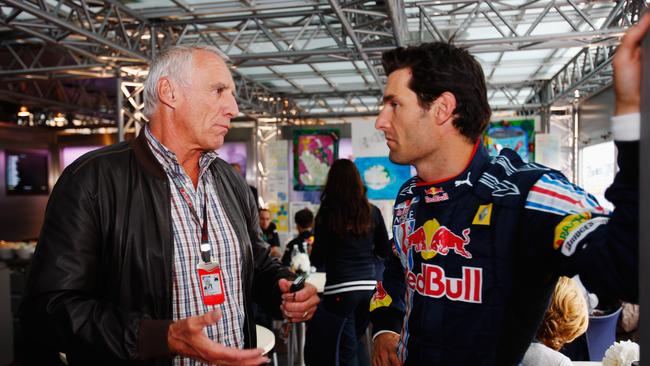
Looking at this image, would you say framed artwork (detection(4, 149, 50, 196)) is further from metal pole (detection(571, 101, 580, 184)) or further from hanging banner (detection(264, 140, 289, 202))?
metal pole (detection(571, 101, 580, 184))

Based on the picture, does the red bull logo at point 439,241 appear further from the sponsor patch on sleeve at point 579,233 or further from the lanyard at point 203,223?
the lanyard at point 203,223

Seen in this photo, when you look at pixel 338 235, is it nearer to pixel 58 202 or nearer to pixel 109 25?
pixel 58 202

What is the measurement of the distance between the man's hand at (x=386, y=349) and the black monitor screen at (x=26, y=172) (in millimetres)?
12703

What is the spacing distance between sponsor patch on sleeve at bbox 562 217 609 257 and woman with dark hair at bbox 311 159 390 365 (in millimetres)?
2860

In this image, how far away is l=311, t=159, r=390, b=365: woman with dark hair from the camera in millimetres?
3883

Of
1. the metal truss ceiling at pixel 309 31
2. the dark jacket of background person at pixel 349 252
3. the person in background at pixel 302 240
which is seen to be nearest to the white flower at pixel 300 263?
the person in background at pixel 302 240

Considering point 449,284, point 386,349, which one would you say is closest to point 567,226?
point 449,284

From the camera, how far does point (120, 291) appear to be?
1416 millimetres

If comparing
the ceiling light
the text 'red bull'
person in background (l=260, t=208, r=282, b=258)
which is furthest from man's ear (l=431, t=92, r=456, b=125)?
the ceiling light

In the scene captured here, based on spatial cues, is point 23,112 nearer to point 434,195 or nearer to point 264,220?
point 264,220

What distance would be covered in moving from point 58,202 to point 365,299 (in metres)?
2.93

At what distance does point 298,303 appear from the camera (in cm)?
163

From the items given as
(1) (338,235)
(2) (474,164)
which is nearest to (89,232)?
(2) (474,164)

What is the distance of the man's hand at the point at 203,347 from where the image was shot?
1.16 metres
